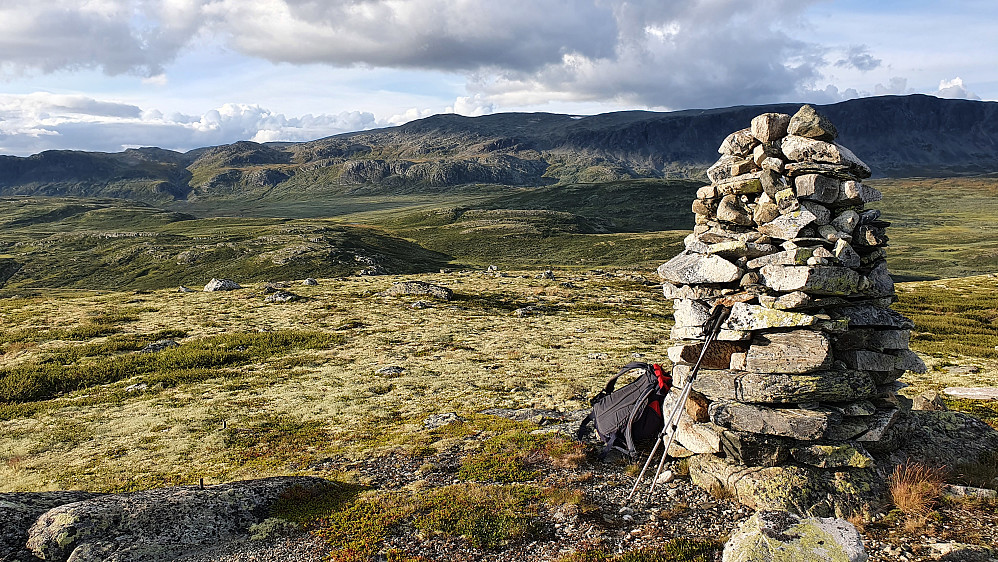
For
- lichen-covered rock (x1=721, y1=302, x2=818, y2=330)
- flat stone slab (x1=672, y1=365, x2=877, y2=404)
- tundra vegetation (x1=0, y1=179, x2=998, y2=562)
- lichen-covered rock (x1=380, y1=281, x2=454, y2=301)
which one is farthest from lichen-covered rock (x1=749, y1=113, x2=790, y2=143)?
lichen-covered rock (x1=380, y1=281, x2=454, y2=301)

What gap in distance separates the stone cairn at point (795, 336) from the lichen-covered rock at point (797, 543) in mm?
3373

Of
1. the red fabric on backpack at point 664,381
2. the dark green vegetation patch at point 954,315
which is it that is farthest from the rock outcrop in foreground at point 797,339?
the dark green vegetation patch at point 954,315

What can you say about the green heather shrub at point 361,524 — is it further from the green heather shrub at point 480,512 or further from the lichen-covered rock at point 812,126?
the lichen-covered rock at point 812,126

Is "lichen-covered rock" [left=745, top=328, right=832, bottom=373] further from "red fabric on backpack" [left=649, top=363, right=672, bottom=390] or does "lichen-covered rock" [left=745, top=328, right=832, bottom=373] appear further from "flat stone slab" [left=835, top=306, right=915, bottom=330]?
"red fabric on backpack" [left=649, top=363, right=672, bottom=390]

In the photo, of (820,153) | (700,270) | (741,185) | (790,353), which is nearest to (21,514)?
(700,270)

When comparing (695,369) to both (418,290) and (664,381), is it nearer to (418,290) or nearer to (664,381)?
(664,381)

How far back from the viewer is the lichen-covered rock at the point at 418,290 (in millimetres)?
62938

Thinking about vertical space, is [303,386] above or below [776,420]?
below

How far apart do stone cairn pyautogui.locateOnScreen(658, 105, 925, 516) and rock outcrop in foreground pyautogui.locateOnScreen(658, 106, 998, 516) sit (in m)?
0.03

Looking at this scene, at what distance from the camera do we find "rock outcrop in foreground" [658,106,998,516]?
13.2 meters

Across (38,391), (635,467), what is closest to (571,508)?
(635,467)

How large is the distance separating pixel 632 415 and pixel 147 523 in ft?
41.2

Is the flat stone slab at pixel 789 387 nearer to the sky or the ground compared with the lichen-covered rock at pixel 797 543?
nearer to the sky

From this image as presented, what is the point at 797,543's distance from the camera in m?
8.87
